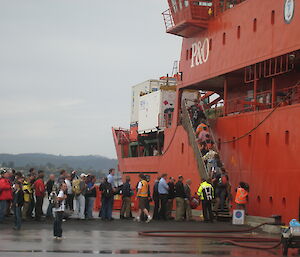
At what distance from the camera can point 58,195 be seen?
16094mm

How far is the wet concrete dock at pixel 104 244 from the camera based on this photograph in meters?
13.1

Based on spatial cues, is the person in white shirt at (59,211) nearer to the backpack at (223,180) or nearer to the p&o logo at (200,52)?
the backpack at (223,180)

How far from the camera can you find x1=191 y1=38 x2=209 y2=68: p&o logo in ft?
86.4

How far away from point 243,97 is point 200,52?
2922 millimetres

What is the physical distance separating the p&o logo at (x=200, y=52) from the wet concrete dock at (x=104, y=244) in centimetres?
859

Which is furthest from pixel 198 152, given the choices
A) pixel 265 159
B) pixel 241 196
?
pixel 241 196

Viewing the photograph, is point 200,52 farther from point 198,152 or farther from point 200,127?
point 198,152

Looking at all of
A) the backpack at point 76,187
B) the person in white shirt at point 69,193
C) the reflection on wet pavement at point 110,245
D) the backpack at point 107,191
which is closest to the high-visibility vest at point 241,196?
the backpack at point 107,191

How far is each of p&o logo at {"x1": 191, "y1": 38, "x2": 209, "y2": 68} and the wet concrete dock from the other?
859cm

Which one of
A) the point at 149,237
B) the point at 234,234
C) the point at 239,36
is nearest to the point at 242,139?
the point at 239,36

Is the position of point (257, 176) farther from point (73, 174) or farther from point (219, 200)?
point (73, 174)

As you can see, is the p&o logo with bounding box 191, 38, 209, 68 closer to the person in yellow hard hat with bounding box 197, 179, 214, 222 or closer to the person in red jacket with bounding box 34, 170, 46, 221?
the person in yellow hard hat with bounding box 197, 179, 214, 222

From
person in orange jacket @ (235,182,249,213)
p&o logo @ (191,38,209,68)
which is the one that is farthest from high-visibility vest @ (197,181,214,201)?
p&o logo @ (191,38,209,68)

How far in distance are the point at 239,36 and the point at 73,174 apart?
748 centimetres
